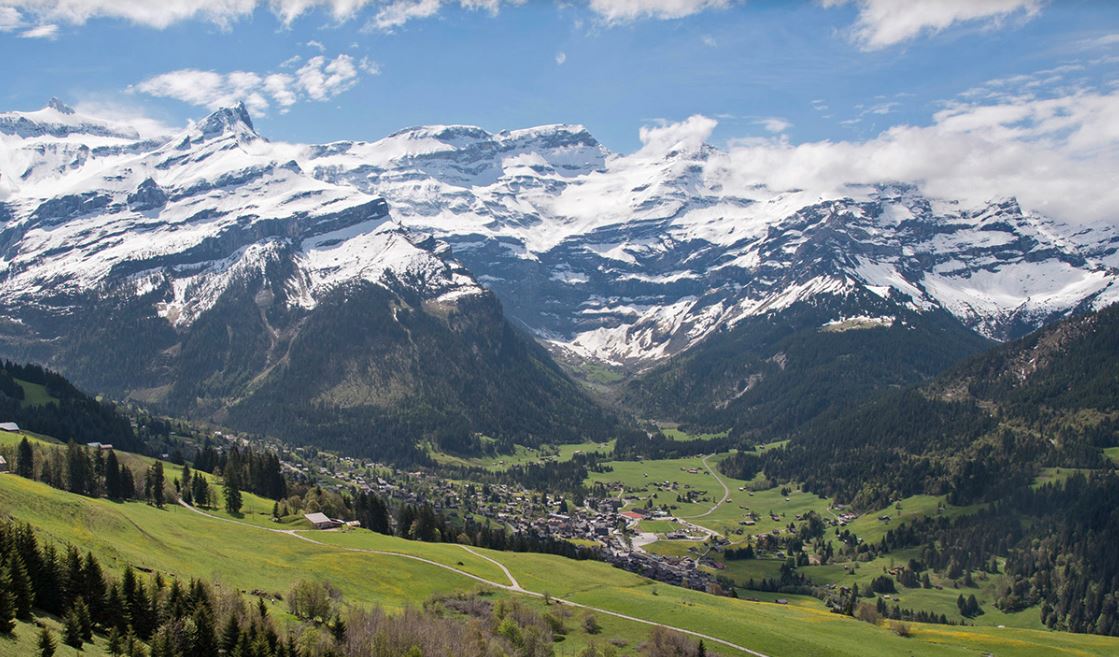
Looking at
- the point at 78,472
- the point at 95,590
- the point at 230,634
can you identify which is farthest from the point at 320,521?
the point at 95,590

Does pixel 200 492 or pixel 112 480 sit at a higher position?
pixel 112 480

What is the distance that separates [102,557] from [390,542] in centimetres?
6506

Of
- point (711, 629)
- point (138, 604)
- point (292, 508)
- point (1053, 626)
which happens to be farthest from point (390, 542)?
point (1053, 626)

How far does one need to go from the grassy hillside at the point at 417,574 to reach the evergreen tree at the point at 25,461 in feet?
60.8

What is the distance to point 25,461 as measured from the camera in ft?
490

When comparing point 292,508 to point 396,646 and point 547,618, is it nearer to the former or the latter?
point 547,618

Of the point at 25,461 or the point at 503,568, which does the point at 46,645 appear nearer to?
the point at 503,568

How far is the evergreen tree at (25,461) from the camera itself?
14712 centimetres

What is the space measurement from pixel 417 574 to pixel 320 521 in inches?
1469

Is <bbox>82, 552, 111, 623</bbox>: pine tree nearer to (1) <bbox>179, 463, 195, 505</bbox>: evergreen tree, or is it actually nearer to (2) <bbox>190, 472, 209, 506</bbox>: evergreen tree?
(2) <bbox>190, 472, 209, 506</bbox>: evergreen tree

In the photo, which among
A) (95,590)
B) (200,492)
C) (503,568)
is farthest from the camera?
(200,492)

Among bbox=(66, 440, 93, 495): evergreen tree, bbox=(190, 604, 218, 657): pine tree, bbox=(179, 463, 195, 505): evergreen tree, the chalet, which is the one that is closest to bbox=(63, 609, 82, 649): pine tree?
bbox=(190, 604, 218, 657): pine tree

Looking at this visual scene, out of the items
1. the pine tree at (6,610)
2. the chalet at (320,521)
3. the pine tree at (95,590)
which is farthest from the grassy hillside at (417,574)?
the pine tree at (6,610)

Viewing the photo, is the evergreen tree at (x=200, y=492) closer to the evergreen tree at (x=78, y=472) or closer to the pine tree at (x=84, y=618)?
the evergreen tree at (x=78, y=472)
